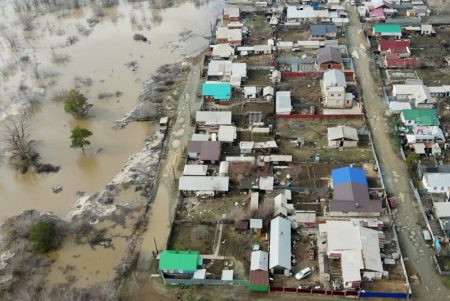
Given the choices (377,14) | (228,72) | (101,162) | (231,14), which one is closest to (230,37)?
(231,14)

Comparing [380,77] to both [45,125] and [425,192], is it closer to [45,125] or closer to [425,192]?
[425,192]

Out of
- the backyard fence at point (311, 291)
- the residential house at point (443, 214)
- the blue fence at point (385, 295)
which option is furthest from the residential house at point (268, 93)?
the blue fence at point (385, 295)

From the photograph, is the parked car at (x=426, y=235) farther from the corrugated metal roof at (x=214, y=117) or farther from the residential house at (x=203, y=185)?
the corrugated metal roof at (x=214, y=117)

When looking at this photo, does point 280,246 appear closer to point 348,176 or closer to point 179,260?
point 179,260

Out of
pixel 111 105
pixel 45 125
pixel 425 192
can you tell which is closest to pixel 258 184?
pixel 425 192

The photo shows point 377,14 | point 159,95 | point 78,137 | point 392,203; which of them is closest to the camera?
point 392,203

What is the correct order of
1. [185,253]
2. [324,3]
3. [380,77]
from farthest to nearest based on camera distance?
[324,3]
[380,77]
[185,253]
